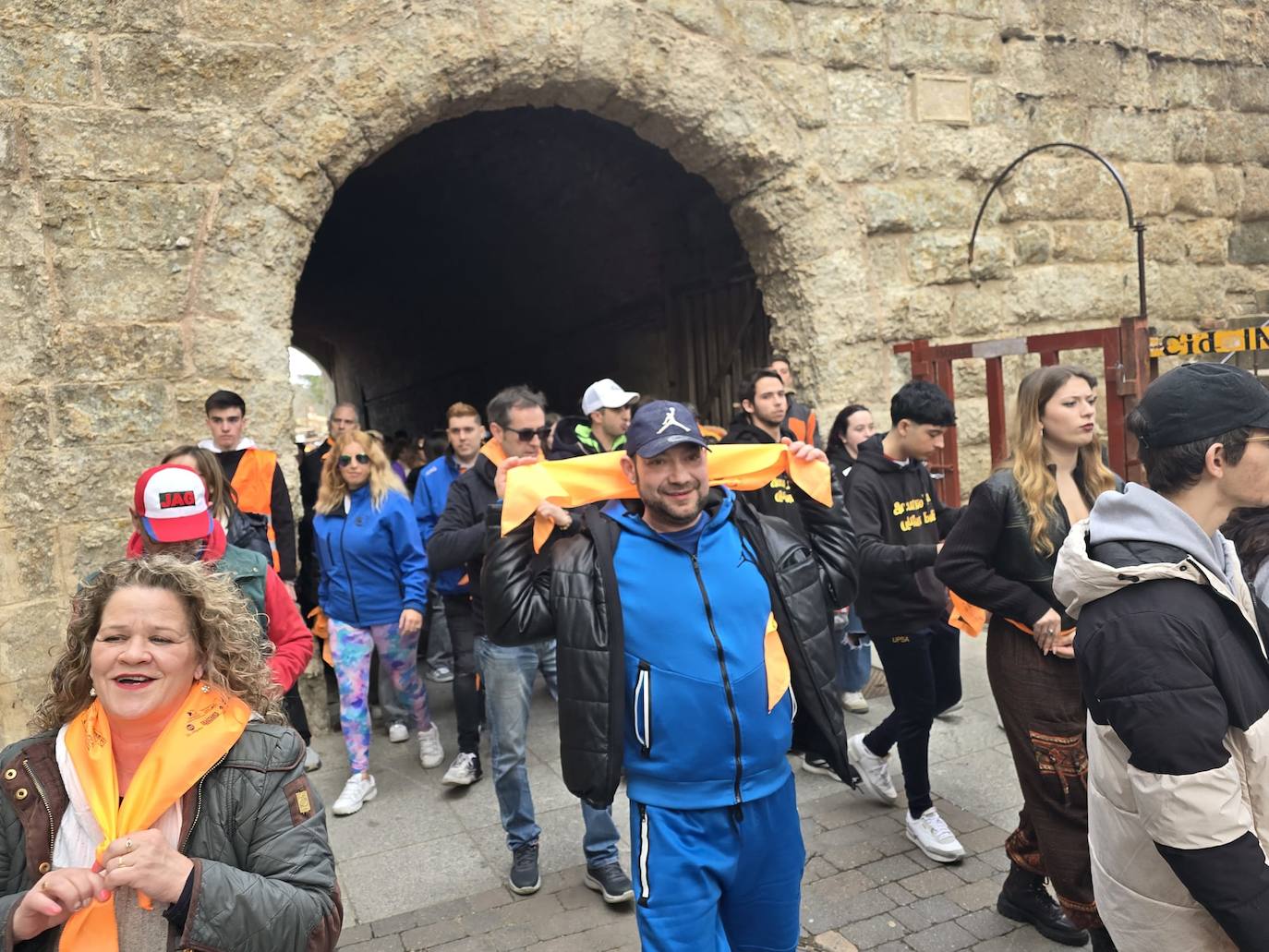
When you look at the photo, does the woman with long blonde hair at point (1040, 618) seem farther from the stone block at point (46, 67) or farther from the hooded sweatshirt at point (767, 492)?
the stone block at point (46, 67)

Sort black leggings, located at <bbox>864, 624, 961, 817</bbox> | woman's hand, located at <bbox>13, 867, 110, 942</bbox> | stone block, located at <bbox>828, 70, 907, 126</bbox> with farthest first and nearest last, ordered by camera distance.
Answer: stone block, located at <bbox>828, 70, 907, 126</bbox>
black leggings, located at <bbox>864, 624, 961, 817</bbox>
woman's hand, located at <bbox>13, 867, 110, 942</bbox>

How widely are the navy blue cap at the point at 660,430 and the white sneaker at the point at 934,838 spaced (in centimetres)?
209

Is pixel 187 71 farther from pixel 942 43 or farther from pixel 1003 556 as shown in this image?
pixel 942 43

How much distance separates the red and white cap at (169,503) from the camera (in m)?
2.96

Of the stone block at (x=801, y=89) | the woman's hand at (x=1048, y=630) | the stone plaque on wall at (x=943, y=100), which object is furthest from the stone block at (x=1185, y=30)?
the woman's hand at (x=1048, y=630)

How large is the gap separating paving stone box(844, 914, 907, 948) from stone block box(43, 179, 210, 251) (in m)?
4.33

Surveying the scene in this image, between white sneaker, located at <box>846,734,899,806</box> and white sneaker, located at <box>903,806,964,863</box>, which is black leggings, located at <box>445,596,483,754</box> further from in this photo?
white sneaker, located at <box>903,806,964,863</box>

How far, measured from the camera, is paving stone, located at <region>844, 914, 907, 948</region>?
321cm

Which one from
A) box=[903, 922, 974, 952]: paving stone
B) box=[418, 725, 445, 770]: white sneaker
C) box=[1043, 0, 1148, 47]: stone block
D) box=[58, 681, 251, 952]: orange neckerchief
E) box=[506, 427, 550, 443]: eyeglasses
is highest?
box=[1043, 0, 1148, 47]: stone block

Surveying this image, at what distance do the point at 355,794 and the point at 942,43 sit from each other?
5.77m

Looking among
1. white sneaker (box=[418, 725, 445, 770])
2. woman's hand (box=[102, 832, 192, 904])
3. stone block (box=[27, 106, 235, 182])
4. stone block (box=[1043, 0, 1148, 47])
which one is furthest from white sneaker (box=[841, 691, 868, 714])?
stone block (box=[1043, 0, 1148, 47])

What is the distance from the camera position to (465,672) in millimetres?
4918

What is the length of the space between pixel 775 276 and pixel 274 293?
3136 millimetres

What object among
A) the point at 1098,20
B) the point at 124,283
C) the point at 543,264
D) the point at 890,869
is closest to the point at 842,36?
the point at 1098,20
